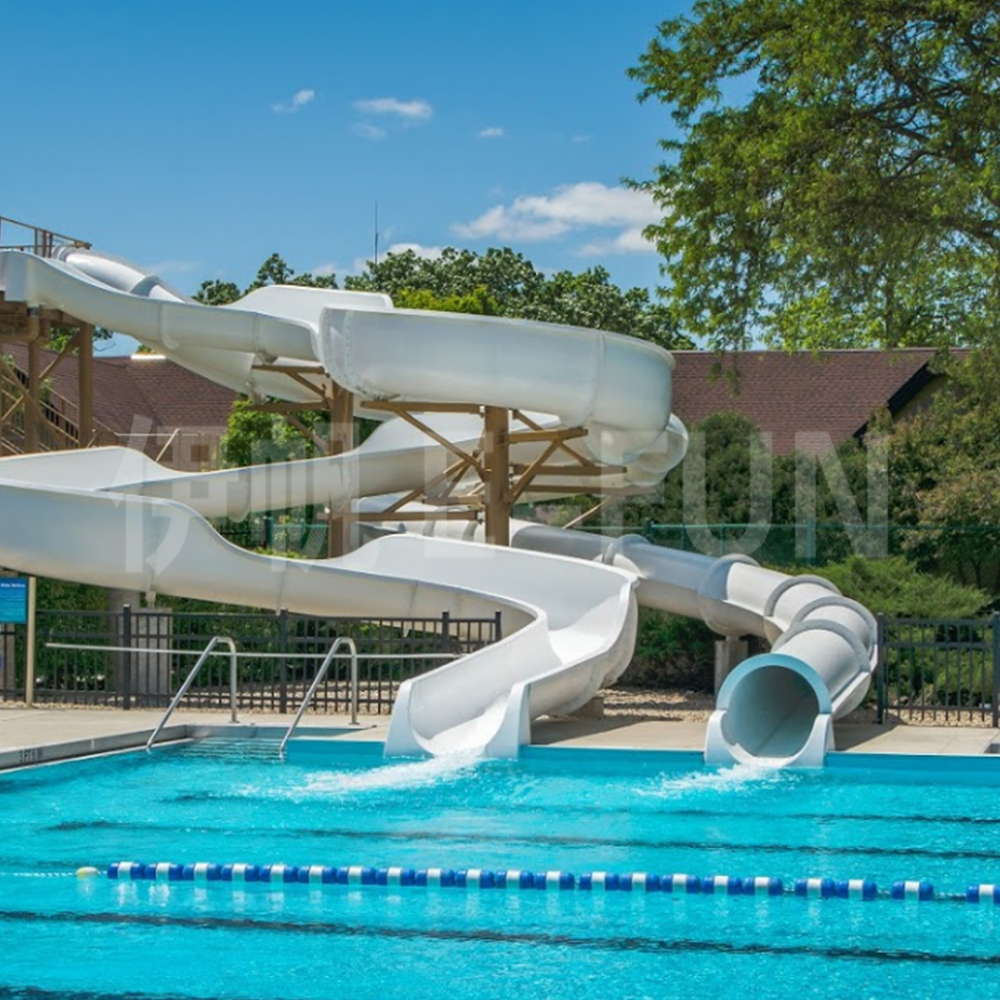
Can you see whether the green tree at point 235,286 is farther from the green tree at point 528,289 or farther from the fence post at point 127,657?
the fence post at point 127,657

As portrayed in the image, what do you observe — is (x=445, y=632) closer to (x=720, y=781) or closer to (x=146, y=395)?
(x=720, y=781)

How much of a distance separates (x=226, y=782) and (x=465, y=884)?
16.6ft

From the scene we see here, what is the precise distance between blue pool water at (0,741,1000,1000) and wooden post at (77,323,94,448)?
494 inches

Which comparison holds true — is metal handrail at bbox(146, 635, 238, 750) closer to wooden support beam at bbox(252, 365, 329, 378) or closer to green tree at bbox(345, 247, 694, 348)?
wooden support beam at bbox(252, 365, 329, 378)

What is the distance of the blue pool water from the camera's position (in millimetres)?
8672

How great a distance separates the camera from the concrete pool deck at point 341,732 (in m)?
16.0

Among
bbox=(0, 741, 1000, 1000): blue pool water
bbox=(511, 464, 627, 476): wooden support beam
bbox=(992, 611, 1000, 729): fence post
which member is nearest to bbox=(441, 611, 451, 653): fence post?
bbox=(0, 741, 1000, 1000): blue pool water

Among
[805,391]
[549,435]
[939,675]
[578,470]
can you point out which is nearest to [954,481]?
[578,470]

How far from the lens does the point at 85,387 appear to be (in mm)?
29359

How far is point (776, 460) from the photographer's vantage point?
1282 inches

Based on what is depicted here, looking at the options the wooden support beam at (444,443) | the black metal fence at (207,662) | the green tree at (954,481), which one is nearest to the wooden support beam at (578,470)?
the wooden support beam at (444,443)

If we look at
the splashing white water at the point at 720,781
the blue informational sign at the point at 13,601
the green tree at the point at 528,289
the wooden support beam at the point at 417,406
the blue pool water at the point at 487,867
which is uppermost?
the green tree at the point at 528,289

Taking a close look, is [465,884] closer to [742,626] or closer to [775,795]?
[775,795]

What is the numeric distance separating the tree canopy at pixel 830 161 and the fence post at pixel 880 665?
6.14m
